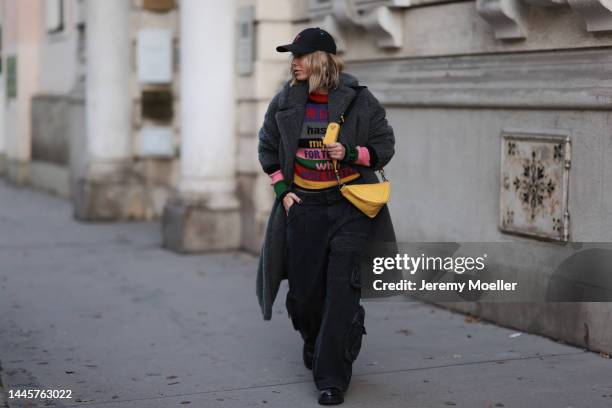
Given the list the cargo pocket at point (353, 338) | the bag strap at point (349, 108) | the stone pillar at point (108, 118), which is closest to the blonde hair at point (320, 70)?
the bag strap at point (349, 108)

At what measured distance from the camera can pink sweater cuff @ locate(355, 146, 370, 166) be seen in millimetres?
5836

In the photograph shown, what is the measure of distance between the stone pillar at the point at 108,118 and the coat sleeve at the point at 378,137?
8.75 metres

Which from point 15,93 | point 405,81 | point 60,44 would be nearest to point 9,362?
point 405,81

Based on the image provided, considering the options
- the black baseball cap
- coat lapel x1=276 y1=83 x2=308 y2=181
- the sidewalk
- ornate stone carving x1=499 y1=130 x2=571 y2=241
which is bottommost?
the sidewalk

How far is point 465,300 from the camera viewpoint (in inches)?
327

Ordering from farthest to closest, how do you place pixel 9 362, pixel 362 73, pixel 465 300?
pixel 362 73
pixel 465 300
pixel 9 362

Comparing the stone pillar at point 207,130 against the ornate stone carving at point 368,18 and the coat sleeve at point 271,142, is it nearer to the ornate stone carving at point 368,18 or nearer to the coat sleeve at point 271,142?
the ornate stone carving at point 368,18

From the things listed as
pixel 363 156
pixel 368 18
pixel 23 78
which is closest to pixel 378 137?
pixel 363 156

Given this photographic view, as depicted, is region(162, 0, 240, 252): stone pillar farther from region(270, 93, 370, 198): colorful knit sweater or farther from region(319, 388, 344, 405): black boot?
region(319, 388, 344, 405): black boot

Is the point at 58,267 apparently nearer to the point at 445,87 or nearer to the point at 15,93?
the point at 445,87

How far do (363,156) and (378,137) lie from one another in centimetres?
19

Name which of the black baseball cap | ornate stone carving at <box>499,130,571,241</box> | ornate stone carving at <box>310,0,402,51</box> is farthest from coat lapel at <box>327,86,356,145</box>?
ornate stone carving at <box>310,0,402,51</box>

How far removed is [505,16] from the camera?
7.48 metres

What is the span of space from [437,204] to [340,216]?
290 cm
